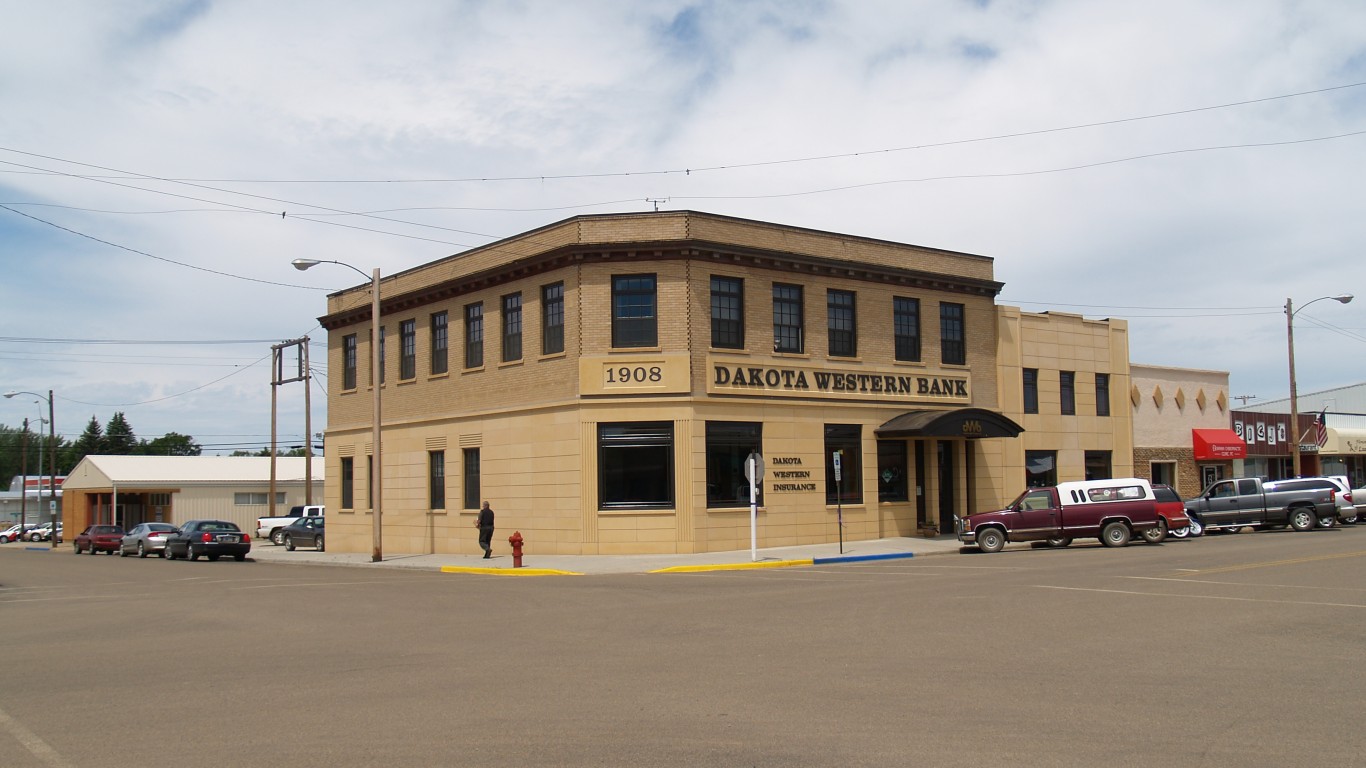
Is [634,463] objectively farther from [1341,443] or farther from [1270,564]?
[1341,443]

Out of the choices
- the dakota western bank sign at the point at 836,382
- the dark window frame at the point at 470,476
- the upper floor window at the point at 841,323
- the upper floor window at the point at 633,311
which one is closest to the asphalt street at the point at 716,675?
the dakota western bank sign at the point at 836,382

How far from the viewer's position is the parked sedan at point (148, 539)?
41.3m

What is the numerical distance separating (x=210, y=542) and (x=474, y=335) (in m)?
12.5

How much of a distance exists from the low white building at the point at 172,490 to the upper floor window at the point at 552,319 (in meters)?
38.3

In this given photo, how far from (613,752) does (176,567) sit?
30049 mm

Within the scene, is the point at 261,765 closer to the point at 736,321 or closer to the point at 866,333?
the point at 736,321

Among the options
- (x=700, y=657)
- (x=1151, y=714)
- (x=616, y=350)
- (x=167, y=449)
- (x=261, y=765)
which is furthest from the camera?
(x=167, y=449)

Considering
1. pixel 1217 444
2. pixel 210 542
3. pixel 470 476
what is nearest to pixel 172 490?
pixel 210 542

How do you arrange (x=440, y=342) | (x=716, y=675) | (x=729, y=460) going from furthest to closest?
(x=440, y=342) → (x=729, y=460) → (x=716, y=675)

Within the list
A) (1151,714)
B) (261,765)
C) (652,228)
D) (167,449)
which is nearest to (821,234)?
(652,228)

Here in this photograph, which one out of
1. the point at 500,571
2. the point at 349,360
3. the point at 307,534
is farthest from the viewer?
the point at 307,534

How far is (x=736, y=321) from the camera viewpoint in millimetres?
30719

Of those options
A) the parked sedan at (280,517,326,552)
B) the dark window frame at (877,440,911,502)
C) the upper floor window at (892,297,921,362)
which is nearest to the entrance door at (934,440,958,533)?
the dark window frame at (877,440,911,502)

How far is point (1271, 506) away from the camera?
35.7 meters
